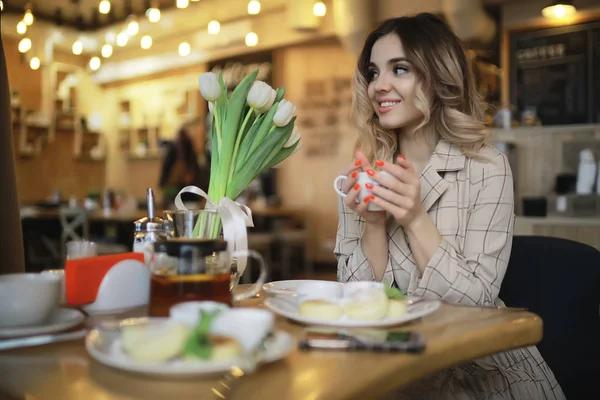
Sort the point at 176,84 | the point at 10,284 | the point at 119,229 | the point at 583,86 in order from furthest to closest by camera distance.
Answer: the point at 176,84 → the point at 119,229 → the point at 583,86 → the point at 10,284

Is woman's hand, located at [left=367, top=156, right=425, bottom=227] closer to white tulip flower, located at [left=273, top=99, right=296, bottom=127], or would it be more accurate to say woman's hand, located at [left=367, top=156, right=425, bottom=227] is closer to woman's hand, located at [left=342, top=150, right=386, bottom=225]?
woman's hand, located at [left=342, top=150, right=386, bottom=225]

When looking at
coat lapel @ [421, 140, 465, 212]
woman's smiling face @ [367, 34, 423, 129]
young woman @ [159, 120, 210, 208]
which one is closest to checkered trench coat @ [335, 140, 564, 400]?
coat lapel @ [421, 140, 465, 212]

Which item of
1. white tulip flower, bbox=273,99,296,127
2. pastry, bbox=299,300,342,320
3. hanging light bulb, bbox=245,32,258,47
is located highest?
hanging light bulb, bbox=245,32,258,47

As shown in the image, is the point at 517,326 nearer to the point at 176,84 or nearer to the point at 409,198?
the point at 409,198

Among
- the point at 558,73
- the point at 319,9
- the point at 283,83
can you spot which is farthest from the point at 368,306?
the point at 283,83

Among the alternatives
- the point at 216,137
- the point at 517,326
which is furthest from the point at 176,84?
the point at 517,326

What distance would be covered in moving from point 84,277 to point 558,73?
617 centimetres

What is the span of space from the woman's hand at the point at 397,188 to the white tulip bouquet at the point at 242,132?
0.25 m

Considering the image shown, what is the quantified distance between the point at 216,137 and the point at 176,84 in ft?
29.6

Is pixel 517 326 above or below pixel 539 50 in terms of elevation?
below

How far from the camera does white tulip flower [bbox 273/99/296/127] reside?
1327 mm

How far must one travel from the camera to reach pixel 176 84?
32.8 ft

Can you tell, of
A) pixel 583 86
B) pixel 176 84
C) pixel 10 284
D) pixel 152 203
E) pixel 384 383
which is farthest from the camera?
pixel 176 84

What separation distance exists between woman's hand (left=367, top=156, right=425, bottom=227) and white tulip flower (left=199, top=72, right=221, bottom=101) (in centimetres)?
40
